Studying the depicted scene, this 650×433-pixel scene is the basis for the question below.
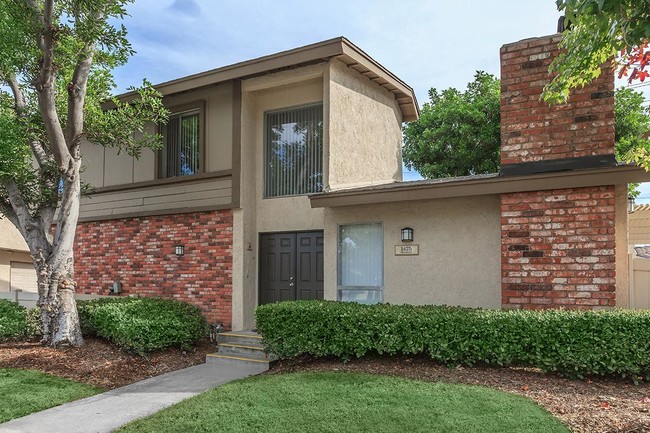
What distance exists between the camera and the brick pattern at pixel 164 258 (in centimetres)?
1064

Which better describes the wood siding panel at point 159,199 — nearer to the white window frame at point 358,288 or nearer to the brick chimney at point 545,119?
the white window frame at point 358,288

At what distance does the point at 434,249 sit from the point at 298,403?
3943 mm

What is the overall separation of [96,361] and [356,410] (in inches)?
207

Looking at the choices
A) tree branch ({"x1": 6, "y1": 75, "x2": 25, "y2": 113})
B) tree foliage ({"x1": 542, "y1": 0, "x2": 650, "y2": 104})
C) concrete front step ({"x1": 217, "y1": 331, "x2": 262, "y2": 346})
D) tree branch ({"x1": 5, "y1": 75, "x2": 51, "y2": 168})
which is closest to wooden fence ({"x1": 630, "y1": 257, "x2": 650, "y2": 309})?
tree foliage ({"x1": 542, "y1": 0, "x2": 650, "y2": 104})

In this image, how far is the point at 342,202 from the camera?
905 centimetres

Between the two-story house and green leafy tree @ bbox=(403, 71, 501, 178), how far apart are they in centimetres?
896

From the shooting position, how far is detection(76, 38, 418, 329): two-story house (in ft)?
33.0

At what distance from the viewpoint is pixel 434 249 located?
8516 millimetres

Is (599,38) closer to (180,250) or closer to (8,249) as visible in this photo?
(180,250)

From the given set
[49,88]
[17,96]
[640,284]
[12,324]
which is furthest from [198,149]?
[640,284]

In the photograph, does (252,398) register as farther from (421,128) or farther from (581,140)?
(421,128)

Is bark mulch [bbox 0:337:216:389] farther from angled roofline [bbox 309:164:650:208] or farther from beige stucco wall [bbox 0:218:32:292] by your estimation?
beige stucco wall [bbox 0:218:32:292]

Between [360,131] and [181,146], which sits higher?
[360,131]

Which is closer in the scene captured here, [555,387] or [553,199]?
[555,387]
